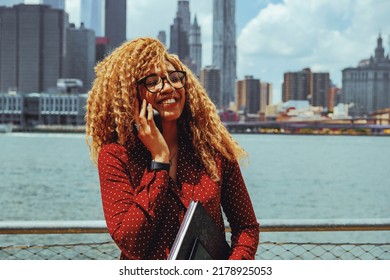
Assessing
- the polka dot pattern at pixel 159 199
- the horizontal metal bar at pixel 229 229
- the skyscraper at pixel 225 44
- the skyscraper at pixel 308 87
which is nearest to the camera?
the polka dot pattern at pixel 159 199

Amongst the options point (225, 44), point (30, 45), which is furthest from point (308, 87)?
point (30, 45)

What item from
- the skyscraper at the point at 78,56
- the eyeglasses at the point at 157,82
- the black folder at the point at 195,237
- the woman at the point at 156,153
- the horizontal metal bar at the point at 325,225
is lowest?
the horizontal metal bar at the point at 325,225

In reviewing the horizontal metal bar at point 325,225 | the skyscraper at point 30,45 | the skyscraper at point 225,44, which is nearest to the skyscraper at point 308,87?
the skyscraper at point 225,44

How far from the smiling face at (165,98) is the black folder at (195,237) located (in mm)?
128

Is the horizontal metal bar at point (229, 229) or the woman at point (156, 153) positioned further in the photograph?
the horizontal metal bar at point (229, 229)

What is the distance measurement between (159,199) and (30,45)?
97.5 feet

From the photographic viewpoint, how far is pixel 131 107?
33.3 inches

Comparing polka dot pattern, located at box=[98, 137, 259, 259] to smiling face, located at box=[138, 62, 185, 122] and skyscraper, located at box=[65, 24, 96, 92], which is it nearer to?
smiling face, located at box=[138, 62, 185, 122]

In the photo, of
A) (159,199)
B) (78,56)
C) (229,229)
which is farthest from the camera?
(78,56)

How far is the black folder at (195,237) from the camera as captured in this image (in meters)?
0.80

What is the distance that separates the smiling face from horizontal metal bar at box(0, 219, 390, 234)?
0.46 meters

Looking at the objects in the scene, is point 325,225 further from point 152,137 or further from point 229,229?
point 152,137

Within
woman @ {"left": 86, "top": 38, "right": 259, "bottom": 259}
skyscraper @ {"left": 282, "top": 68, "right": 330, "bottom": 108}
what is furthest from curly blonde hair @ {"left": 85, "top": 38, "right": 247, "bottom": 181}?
skyscraper @ {"left": 282, "top": 68, "right": 330, "bottom": 108}

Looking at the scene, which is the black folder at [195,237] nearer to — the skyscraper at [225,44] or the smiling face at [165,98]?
the smiling face at [165,98]
